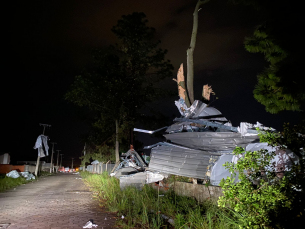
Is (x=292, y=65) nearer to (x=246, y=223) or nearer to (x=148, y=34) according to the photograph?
(x=246, y=223)

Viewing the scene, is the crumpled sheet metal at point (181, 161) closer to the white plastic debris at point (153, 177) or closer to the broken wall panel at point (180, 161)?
the broken wall panel at point (180, 161)

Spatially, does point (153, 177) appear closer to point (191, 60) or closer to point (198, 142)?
point (198, 142)

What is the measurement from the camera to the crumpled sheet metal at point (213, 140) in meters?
6.00

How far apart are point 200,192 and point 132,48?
1292 centimetres

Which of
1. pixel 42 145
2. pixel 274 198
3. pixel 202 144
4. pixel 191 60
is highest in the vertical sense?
pixel 191 60

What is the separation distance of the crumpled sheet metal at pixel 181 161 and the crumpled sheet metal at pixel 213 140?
0.22 metres

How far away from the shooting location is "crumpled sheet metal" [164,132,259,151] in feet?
19.7

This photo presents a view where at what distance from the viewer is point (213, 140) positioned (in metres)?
6.47

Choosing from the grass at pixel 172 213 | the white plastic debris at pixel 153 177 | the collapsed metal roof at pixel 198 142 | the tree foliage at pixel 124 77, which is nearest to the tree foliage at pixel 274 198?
the grass at pixel 172 213

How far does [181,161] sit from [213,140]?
4.73 feet

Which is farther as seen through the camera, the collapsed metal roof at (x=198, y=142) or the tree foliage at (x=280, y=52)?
the collapsed metal roof at (x=198, y=142)

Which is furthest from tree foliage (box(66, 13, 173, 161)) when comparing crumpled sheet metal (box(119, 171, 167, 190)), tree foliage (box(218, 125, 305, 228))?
tree foliage (box(218, 125, 305, 228))

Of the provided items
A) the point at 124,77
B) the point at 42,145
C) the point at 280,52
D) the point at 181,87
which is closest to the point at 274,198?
the point at 280,52

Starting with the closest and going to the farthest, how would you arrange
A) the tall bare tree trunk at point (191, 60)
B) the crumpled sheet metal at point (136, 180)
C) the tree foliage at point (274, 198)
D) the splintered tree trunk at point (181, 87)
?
the tree foliage at point (274, 198) → the splintered tree trunk at point (181, 87) → the tall bare tree trunk at point (191, 60) → the crumpled sheet metal at point (136, 180)
